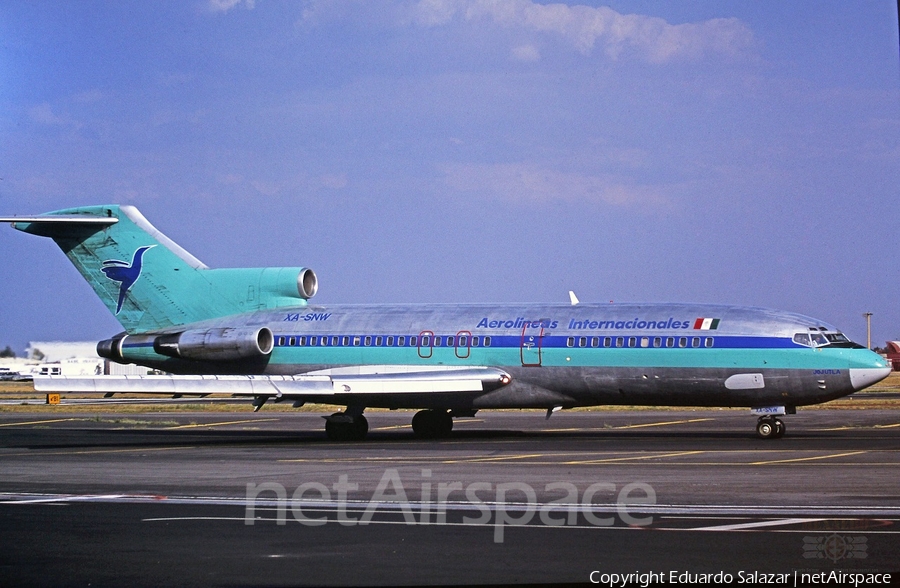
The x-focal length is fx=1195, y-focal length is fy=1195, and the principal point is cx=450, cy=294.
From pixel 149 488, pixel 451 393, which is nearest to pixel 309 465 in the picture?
pixel 149 488

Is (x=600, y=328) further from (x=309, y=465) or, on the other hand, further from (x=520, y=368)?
(x=309, y=465)

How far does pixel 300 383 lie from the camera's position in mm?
31594

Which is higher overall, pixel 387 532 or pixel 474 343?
pixel 474 343

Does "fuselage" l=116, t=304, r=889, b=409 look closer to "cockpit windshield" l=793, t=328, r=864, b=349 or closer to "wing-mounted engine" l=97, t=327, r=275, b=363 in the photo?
"cockpit windshield" l=793, t=328, r=864, b=349

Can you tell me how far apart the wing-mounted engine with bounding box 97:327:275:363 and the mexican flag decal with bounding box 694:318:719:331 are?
12.9 metres

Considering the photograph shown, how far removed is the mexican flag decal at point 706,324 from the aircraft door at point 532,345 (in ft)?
13.8

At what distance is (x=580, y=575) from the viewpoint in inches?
411

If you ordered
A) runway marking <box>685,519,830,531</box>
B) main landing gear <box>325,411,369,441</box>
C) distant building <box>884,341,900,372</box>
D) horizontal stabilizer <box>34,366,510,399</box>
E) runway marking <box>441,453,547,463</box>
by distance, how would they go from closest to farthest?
runway marking <box>685,519,830,531</box> → runway marking <box>441,453,547,463</box> → horizontal stabilizer <box>34,366,510,399</box> → main landing gear <box>325,411,369,441</box> → distant building <box>884,341,900,372</box>

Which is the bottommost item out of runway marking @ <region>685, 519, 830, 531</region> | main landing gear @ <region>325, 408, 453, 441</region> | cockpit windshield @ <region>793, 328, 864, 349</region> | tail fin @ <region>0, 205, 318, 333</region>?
runway marking @ <region>685, 519, 830, 531</region>

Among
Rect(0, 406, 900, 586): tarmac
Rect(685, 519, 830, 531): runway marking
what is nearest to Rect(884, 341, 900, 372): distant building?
Rect(0, 406, 900, 586): tarmac

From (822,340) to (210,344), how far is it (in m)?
17.4

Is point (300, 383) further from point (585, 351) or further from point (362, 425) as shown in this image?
point (585, 351)

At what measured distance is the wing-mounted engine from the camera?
35375 mm

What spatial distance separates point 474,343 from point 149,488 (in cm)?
1558
